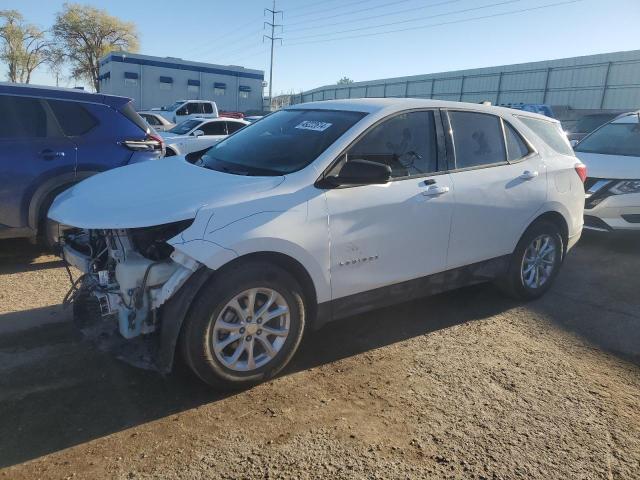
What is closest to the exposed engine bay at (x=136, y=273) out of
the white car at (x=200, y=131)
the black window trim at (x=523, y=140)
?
the black window trim at (x=523, y=140)

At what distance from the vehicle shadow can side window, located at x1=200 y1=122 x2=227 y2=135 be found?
1029cm

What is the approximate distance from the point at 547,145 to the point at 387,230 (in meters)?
2.36

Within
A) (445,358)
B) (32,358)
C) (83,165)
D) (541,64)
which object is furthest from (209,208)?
(541,64)

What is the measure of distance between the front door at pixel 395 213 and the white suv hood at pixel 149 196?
0.57 meters

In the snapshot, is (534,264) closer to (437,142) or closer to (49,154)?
(437,142)

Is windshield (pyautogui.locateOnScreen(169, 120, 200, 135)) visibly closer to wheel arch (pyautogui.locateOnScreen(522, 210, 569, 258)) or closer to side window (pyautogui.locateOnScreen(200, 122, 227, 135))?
side window (pyautogui.locateOnScreen(200, 122, 227, 135))

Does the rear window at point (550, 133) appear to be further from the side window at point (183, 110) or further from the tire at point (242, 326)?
the side window at point (183, 110)

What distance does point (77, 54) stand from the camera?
2120 inches

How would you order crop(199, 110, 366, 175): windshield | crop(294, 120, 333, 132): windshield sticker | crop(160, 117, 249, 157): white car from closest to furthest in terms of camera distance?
crop(199, 110, 366, 175): windshield → crop(294, 120, 333, 132): windshield sticker → crop(160, 117, 249, 157): white car

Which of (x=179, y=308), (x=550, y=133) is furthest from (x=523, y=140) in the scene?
(x=179, y=308)

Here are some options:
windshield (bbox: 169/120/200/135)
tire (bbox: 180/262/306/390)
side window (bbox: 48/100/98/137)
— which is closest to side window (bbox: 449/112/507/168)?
tire (bbox: 180/262/306/390)

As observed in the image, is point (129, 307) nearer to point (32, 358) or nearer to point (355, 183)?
point (32, 358)

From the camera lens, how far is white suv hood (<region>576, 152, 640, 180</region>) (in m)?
6.94

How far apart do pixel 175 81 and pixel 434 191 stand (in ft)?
158
